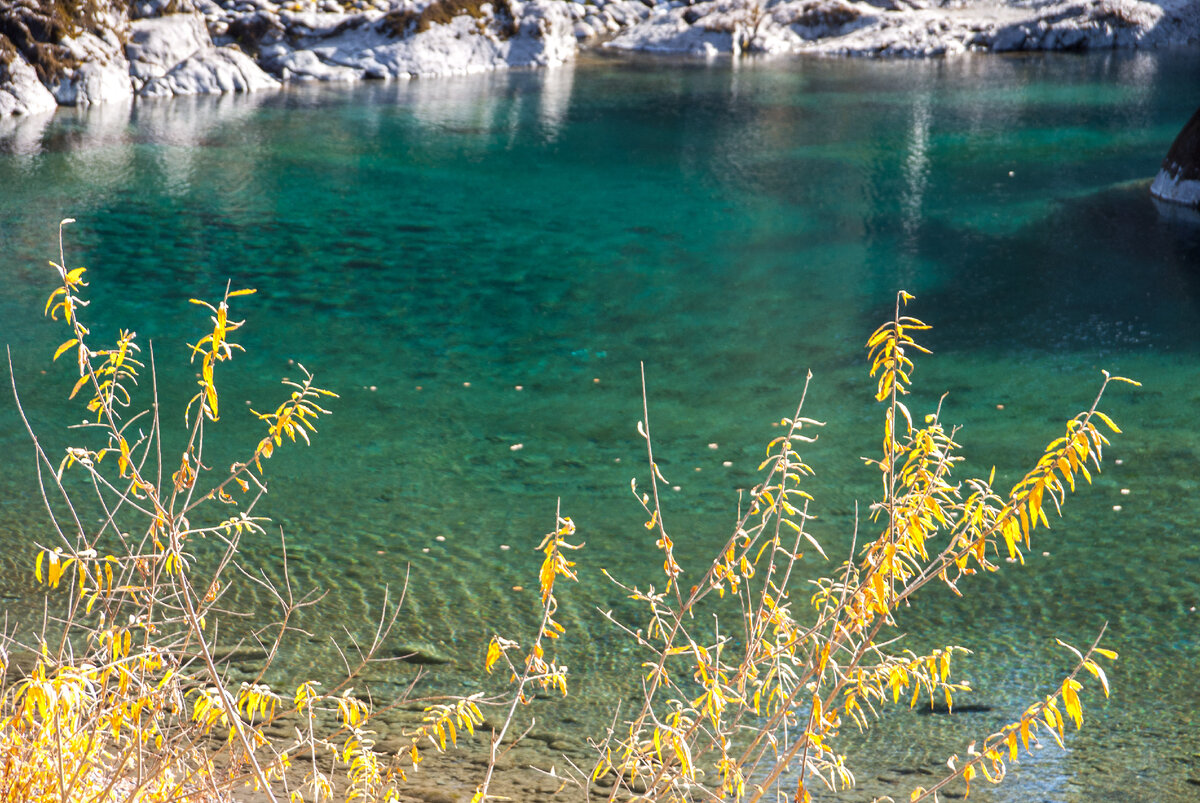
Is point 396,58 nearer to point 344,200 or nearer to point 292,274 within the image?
point 344,200

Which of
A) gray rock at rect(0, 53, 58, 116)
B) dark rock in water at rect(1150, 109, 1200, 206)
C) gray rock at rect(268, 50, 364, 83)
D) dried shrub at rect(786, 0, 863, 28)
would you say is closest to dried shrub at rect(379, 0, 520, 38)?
gray rock at rect(268, 50, 364, 83)

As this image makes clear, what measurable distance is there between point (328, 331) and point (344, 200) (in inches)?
213

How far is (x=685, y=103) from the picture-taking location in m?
22.4

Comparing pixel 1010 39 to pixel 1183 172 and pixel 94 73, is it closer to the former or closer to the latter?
pixel 1183 172

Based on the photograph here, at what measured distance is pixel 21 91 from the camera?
20.9 metres

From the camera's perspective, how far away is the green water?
557 cm

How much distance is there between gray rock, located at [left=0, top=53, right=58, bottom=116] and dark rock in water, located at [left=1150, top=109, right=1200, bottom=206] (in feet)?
61.2

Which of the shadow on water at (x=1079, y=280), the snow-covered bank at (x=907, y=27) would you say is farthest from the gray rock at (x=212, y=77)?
the shadow on water at (x=1079, y=280)

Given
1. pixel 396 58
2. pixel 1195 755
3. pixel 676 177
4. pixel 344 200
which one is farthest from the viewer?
pixel 396 58

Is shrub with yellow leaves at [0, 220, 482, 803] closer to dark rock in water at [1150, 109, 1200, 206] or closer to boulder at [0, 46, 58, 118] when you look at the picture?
dark rock in water at [1150, 109, 1200, 206]

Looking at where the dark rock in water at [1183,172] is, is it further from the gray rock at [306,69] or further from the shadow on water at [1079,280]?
the gray rock at [306,69]

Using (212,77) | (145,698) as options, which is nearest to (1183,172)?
(145,698)

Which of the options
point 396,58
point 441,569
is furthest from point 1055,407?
point 396,58

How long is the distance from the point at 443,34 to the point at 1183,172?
18214 mm
